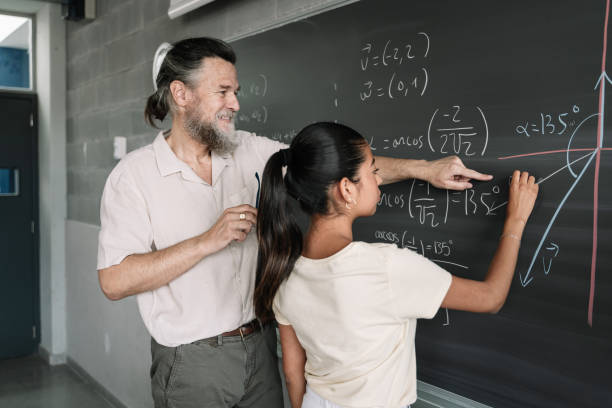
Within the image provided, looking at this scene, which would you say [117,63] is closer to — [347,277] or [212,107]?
[212,107]

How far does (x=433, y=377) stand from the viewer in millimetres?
1625

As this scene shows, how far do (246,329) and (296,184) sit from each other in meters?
0.67

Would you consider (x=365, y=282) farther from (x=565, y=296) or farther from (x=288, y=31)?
(x=288, y=31)

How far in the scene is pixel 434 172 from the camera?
1.53 metres

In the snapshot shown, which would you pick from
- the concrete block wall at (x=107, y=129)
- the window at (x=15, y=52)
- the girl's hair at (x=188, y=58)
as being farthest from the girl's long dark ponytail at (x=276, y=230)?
the window at (x=15, y=52)

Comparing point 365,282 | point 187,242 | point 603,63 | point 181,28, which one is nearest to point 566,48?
point 603,63

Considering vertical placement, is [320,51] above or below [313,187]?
above

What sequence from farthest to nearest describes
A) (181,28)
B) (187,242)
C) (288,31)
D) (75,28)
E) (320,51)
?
(75,28), (181,28), (288,31), (320,51), (187,242)

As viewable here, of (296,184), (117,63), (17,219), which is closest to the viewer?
(296,184)

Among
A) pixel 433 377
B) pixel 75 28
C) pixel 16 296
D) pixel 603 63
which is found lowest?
pixel 16 296

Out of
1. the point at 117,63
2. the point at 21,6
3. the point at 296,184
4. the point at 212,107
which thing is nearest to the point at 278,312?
the point at 296,184

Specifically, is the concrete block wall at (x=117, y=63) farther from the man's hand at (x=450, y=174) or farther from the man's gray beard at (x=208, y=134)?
the man's hand at (x=450, y=174)

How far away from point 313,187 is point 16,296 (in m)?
4.29

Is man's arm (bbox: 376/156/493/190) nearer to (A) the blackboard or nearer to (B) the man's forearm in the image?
(A) the blackboard
